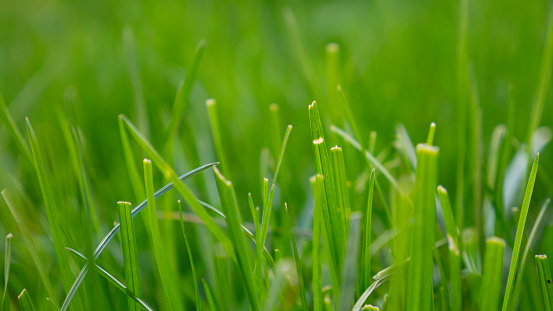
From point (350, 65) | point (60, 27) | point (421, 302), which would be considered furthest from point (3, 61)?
point (421, 302)

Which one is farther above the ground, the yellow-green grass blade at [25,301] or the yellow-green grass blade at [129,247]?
the yellow-green grass blade at [129,247]

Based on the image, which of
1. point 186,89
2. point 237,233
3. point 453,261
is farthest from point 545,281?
point 186,89

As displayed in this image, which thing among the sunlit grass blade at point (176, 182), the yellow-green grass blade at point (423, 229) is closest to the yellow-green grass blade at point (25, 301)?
the sunlit grass blade at point (176, 182)

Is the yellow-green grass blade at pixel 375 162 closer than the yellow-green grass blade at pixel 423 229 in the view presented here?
No

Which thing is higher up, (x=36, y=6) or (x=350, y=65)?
(x=36, y=6)

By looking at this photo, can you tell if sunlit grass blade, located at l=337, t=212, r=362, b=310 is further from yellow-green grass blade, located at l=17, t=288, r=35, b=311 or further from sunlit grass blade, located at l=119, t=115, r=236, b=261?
yellow-green grass blade, located at l=17, t=288, r=35, b=311

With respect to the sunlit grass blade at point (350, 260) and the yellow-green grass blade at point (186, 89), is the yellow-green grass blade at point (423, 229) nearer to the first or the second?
the sunlit grass blade at point (350, 260)

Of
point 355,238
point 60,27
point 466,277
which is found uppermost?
point 60,27

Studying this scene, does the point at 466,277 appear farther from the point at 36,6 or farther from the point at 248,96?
the point at 36,6
